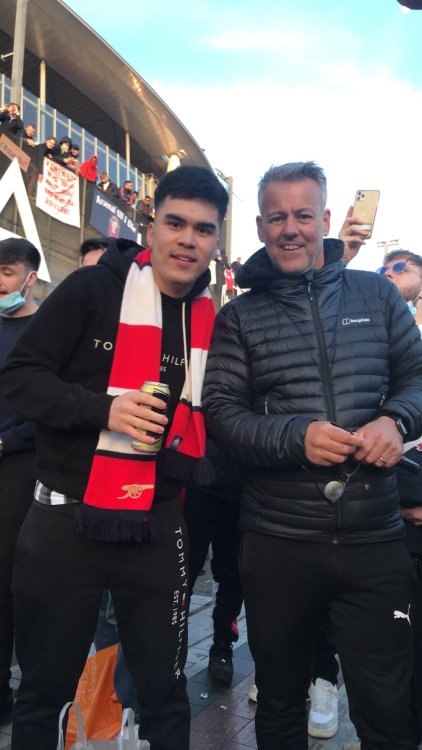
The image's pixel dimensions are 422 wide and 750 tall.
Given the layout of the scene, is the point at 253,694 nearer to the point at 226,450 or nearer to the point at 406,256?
the point at 226,450

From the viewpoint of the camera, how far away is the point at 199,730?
2.89 meters

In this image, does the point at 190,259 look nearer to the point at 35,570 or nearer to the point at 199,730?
the point at 35,570

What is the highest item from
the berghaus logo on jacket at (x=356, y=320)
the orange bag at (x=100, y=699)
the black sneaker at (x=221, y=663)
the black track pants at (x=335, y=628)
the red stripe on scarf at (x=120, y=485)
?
the berghaus logo on jacket at (x=356, y=320)

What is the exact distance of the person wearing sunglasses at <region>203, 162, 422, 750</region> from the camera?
1926 mm

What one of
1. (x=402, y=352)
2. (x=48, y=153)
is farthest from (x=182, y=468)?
(x=48, y=153)

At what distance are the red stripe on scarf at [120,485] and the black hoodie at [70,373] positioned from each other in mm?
53

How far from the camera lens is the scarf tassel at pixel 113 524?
6.02 ft

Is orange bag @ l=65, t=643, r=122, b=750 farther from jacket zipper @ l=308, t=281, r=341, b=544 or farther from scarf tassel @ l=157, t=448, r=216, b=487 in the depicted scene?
jacket zipper @ l=308, t=281, r=341, b=544

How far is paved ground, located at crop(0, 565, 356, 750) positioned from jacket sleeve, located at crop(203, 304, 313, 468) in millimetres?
1586

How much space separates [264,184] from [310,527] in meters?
1.28

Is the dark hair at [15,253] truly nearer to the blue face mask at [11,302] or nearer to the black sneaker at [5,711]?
the blue face mask at [11,302]

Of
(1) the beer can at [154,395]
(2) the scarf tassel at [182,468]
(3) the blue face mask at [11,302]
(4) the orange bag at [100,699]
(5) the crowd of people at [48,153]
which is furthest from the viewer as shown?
(5) the crowd of people at [48,153]

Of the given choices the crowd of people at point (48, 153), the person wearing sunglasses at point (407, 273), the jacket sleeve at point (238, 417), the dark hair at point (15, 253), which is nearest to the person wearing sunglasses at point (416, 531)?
the jacket sleeve at point (238, 417)

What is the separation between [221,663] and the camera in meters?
3.43
